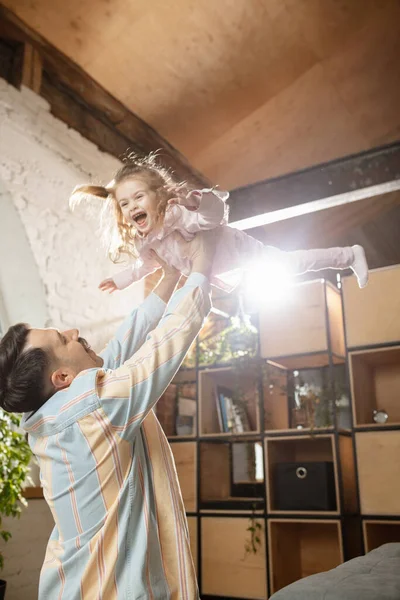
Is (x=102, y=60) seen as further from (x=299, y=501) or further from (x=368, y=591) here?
(x=368, y=591)

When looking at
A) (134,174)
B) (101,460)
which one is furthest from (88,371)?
(134,174)

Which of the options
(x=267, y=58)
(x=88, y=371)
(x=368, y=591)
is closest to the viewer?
(x=368, y=591)

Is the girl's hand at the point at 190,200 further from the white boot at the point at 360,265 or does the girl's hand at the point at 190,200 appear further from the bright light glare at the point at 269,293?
the bright light glare at the point at 269,293

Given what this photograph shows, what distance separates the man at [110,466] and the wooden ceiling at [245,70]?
8.69 ft

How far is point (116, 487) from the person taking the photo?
137cm

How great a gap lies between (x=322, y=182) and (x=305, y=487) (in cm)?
236

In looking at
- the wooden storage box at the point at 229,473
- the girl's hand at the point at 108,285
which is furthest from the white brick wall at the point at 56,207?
the girl's hand at the point at 108,285

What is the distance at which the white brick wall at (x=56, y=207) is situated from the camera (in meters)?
3.46

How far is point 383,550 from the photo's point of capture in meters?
1.92

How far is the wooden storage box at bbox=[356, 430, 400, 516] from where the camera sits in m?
3.67

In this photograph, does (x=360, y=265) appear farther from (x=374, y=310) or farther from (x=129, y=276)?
(x=374, y=310)

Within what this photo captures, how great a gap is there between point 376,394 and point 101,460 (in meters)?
3.45

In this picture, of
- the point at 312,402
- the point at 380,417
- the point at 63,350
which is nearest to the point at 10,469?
the point at 63,350

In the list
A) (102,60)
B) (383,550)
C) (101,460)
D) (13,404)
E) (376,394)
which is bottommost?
(383,550)
